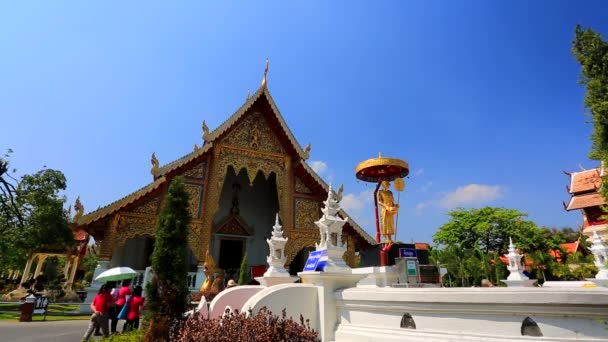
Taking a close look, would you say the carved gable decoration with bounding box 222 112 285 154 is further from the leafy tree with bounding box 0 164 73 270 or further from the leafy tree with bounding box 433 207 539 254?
the leafy tree with bounding box 433 207 539 254

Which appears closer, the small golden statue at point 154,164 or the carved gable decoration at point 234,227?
the small golden statue at point 154,164

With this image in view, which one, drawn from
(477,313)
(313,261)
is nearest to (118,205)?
(313,261)

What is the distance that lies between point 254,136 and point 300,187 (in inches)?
107

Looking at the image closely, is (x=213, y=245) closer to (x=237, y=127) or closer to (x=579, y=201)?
(x=237, y=127)

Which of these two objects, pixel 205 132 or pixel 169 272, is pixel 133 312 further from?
pixel 205 132

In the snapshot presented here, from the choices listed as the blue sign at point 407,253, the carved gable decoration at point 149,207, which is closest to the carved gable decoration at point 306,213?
the blue sign at point 407,253

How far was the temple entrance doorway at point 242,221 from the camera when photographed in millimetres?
14625

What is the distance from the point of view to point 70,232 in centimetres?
1703

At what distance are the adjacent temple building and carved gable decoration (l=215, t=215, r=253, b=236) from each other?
0.04 meters

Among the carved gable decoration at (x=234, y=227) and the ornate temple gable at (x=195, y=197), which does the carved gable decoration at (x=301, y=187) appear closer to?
the carved gable decoration at (x=234, y=227)

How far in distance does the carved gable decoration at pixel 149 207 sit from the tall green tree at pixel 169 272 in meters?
6.54

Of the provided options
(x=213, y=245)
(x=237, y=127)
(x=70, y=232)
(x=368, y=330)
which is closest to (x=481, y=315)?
(x=368, y=330)

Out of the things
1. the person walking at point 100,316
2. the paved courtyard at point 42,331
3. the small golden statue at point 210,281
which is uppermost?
the small golden statue at point 210,281

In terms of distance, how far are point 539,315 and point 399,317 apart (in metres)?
1.31
